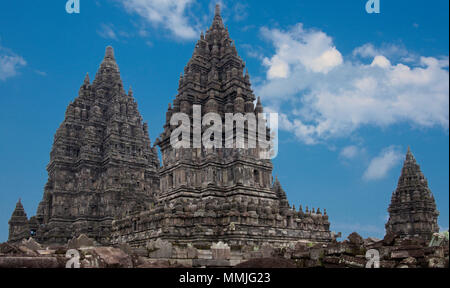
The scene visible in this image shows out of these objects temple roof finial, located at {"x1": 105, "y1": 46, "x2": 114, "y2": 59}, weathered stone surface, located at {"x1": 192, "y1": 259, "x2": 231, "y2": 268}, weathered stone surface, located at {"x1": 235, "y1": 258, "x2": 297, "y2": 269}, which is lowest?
weathered stone surface, located at {"x1": 192, "y1": 259, "x2": 231, "y2": 268}

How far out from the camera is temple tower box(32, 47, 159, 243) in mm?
41969

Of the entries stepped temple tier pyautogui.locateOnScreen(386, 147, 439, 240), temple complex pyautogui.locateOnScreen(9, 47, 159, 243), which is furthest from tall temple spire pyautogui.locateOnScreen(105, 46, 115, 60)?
stepped temple tier pyautogui.locateOnScreen(386, 147, 439, 240)

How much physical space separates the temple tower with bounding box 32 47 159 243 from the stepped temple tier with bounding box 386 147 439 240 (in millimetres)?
30396

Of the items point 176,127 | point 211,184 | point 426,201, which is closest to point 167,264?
point 211,184

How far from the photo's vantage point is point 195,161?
27.9 m

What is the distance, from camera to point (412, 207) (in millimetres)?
46594

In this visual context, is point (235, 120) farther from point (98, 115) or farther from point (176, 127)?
point (98, 115)

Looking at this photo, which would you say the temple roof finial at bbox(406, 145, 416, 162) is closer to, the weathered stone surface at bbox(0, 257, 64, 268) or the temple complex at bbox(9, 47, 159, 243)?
the temple complex at bbox(9, 47, 159, 243)

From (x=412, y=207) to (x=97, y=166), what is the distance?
3819cm

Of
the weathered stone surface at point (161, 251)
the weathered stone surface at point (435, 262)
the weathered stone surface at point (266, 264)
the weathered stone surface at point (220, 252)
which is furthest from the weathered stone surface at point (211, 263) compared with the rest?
the weathered stone surface at point (435, 262)

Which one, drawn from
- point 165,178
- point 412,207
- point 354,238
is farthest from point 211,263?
point 412,207

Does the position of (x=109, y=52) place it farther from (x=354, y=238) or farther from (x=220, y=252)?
(x=354, y=238)
